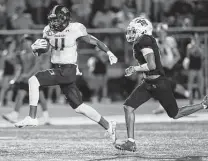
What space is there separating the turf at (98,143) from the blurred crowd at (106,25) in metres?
5.50

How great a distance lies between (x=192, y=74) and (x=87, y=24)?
3.19m

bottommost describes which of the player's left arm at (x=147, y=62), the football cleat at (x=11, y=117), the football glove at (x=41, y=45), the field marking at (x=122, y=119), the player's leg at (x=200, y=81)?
the field marking at (x=122, y=119)

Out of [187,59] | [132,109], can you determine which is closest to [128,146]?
[132,109]

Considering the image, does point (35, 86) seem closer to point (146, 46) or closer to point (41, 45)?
point (41, 45)

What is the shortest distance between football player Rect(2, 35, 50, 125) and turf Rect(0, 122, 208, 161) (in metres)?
0.76

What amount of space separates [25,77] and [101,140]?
12.1 ft

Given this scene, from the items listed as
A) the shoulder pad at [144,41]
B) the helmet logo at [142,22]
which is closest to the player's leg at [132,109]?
the shoulder pad at [144,41]

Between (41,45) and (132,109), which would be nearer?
(132,109)

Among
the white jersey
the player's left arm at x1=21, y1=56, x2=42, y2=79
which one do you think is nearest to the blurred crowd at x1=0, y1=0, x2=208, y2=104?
the player's left arm at x1=21, y1=56, x2=42, y2=79

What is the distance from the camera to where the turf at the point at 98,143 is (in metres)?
9.94

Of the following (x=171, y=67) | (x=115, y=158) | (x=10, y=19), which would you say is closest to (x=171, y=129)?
(x=171, y=67)

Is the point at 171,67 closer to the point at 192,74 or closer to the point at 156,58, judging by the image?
the point at 192,74

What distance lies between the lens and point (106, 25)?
21000 mm

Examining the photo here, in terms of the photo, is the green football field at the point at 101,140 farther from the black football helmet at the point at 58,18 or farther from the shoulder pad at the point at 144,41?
the black football helmet at the point at 58,18
